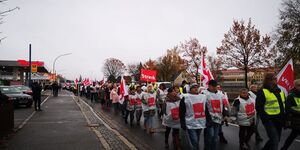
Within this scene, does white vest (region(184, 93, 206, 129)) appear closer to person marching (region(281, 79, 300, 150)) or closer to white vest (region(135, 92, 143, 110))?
person marching (region(281, 79, 300, 150))

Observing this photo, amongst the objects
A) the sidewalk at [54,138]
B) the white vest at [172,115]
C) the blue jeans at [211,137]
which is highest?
the white vest at [172,115]

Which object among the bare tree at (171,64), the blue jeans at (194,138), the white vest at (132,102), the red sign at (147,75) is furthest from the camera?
the bare tree at (171,64)

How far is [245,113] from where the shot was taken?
7.84 meters

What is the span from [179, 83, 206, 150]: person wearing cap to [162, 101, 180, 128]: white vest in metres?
1.32

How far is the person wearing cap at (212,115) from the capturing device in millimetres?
6463

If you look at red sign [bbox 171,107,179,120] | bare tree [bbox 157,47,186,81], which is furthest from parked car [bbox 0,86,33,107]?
bare tree [bbox 157,47,186,81]

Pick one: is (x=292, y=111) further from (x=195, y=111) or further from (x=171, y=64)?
(x=171, y=64)

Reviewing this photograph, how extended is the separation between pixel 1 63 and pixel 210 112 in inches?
1988

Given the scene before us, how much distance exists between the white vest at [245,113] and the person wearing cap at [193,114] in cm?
184

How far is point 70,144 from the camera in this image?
832 cm

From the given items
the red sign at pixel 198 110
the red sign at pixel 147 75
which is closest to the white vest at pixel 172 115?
the red sign at pixel 198 110

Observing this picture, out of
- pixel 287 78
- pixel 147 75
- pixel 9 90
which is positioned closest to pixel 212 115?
pixel 287 78

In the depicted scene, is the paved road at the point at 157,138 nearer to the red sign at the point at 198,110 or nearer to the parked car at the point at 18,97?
the red sign at the point at 198,110

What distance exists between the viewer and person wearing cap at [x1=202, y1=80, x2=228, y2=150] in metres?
6.46
